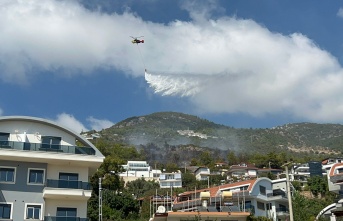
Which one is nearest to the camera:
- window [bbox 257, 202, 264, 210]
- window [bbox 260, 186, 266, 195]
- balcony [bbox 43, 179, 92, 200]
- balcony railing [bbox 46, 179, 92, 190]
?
balcony [bbox 43, 179, 92, 200]

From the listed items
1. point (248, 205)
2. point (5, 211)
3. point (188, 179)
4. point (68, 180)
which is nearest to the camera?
point (5, 211)

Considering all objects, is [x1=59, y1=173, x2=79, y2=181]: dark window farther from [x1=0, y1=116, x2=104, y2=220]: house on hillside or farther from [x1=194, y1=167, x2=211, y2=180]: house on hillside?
[x1=194, y1=167, x2=211, y2=180]: house on hillside

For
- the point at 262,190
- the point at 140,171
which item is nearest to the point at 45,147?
the point at 262,190

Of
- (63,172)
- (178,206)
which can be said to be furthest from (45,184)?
(178,206)

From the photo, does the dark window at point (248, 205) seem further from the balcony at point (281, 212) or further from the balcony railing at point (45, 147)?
the balcony railing at point (45, 147)

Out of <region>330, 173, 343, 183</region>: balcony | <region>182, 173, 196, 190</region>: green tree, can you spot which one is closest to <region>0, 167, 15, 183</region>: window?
<region>330, 173, 343, 183</region>: balcony

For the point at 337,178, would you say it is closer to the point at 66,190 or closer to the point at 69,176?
the point at 69,176
